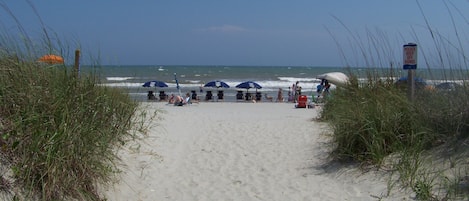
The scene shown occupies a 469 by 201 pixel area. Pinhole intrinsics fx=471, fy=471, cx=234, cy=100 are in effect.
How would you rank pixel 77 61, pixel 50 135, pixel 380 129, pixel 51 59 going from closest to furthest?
pixel 50 135 < pixel 51 59 < pixel 77 61 < pixel 380 129

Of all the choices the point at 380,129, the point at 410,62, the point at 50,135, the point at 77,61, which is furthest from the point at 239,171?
the point at 50,135

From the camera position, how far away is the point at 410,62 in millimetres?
5840

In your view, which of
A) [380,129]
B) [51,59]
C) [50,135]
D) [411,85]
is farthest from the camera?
[411,85]

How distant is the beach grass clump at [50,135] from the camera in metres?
3.61

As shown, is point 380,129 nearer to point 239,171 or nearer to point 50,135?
point 239,171

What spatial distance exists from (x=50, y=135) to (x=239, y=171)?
2.64 meters

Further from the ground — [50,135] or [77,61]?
[77,61]

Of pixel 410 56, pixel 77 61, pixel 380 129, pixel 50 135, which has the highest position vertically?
pixel 410 56

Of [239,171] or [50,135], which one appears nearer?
[50,135]

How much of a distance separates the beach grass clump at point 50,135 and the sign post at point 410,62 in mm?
3639

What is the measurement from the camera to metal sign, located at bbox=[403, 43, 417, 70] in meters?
5.80

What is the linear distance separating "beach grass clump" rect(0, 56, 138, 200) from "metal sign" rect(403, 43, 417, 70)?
3.70 m

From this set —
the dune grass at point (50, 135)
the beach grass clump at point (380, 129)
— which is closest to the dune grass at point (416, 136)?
the beach grass clump at point (380, 129)

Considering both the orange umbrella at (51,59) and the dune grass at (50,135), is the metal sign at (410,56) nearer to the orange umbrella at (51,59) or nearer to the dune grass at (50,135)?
the dune grass at (50,135)
